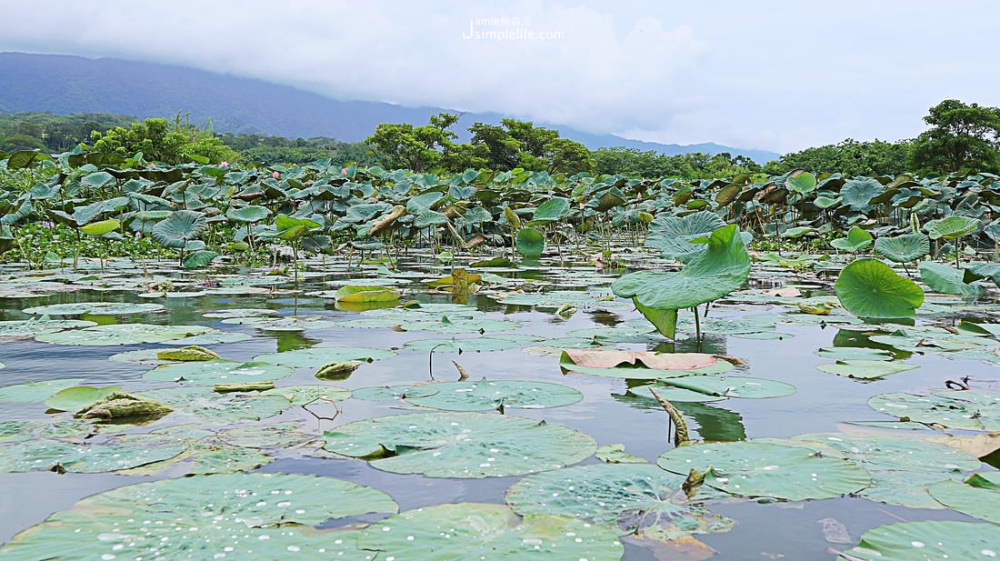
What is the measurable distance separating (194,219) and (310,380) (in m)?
3.86

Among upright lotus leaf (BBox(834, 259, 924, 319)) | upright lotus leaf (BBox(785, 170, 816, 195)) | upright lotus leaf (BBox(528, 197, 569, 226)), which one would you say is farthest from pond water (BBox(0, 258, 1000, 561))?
upright lotus leaf (BBox(785, 170, 816, 195))

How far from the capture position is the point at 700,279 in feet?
7.78

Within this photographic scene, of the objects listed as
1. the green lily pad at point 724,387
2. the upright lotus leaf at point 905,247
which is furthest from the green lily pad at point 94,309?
the upright lotus leaf at point 905,247

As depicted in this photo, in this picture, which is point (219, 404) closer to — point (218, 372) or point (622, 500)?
point (218, 372)

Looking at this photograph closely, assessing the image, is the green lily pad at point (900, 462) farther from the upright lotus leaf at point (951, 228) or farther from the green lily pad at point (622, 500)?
the upright lotus leaf at point (951, 228)

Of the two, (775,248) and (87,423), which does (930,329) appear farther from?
(775,248)

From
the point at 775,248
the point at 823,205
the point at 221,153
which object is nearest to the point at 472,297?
the point at 823,205

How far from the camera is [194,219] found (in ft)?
18.4

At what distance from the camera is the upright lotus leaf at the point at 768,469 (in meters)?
1.26

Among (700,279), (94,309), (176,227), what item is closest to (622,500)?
(700,279)

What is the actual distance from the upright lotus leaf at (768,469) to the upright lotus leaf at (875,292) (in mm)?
1922

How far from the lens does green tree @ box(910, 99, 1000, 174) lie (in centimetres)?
2650

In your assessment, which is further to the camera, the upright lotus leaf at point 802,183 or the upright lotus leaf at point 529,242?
the upright lotus leaf at point 802,183

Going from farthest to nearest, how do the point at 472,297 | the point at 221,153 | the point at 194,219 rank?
the point at 221,153, the point at 194,219, the point at 472,297
